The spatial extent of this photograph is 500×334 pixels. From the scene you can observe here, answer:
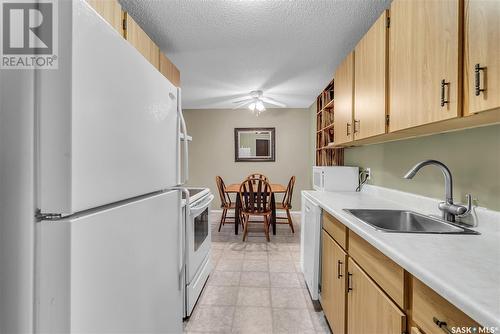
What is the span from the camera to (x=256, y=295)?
2.09 meters

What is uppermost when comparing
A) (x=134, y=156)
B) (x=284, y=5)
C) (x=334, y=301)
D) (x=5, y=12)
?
(x=284, y=5)

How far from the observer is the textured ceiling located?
1.77 m

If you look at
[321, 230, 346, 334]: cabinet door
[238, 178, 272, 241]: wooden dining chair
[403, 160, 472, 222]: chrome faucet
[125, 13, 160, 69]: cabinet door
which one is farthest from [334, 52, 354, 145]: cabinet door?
[125, 13, 160, 69]: cabinet door

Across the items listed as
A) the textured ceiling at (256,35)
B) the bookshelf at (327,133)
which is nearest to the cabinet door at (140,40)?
the textured ceiling at (256,35)

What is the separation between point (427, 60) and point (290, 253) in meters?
2.52

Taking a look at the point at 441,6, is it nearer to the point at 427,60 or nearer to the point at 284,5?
the point at 427,60

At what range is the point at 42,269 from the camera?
0.49 meters

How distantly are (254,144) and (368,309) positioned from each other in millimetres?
4294

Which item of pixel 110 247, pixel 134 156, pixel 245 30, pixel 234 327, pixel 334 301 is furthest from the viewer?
pixel 245 30

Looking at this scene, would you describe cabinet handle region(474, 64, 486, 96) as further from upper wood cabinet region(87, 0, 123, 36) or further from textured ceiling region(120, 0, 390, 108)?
upper wood cabinet region(87, 0, 123, 36)

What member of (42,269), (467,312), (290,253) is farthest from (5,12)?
(290,253)

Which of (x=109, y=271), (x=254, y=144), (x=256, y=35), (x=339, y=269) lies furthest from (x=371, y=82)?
(x=254, y=144)

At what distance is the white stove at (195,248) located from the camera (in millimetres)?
1749

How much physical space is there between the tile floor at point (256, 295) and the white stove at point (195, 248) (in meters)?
0.13
